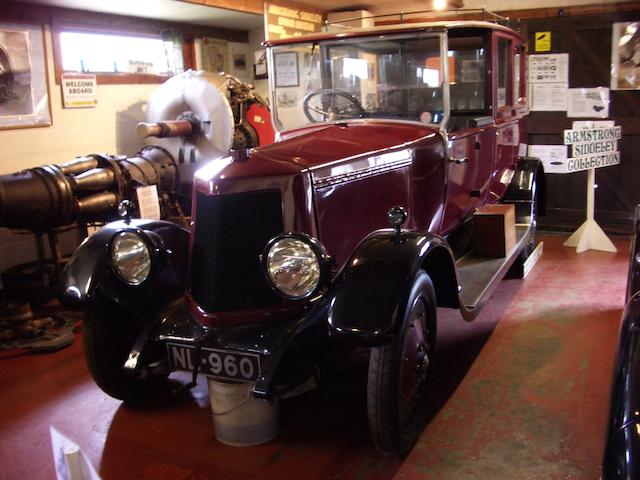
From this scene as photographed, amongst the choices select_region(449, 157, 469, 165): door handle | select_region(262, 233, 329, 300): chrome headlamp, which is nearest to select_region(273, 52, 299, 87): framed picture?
select_region(449, 157, 469, 165): door handle

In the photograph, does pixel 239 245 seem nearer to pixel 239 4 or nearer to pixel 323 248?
pixel 323 248

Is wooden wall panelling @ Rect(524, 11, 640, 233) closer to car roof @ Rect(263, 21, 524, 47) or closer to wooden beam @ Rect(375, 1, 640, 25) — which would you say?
wooden beam @ Rect(375, 1, 640, 25)

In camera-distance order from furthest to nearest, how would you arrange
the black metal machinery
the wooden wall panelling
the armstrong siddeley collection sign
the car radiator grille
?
the wooden wall panelling
the armstrong siddeley collection sign
the black metal machinery
the car radiator grille

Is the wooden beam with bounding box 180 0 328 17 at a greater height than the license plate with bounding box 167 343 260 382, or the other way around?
the wooden beam with bounding box 180 0 328 17

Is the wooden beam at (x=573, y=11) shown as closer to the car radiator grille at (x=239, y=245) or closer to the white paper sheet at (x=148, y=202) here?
the white paper sheet at (x=148, y=202)

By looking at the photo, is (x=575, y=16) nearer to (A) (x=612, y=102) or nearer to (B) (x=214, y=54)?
(A) (x=612, y=102)

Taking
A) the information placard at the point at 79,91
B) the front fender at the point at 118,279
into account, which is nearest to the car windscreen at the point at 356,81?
the front fender at the point at 118,279

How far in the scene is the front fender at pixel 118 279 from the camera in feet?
8.59

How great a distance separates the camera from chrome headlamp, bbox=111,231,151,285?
2654 mm

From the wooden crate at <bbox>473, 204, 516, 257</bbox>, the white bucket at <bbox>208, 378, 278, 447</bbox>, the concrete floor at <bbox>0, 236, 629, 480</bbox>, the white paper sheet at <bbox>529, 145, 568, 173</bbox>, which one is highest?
the white paper sheet at <bbox>529, 145, 568, 173</bbox>

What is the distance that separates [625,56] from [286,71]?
3.91 metres

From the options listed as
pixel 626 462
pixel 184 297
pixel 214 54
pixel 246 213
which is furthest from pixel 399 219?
pixel 214 54

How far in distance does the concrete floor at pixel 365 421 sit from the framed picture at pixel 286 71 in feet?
5.68

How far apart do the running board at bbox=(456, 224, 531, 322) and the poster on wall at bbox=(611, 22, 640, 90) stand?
2898 millimetres
